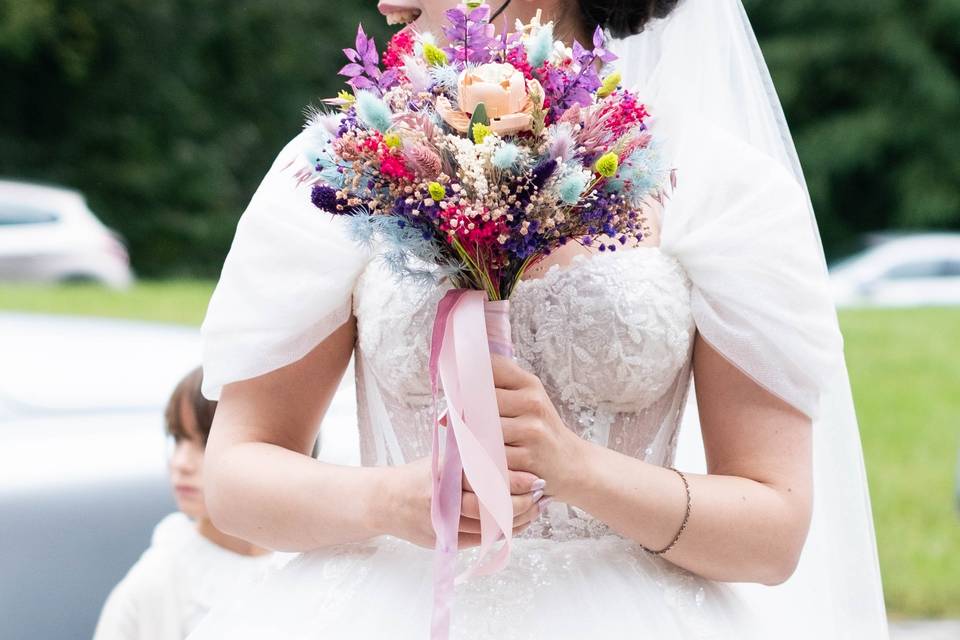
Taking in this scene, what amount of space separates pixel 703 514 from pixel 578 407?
253 mm

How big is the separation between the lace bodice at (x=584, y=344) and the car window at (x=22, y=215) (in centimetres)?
1331

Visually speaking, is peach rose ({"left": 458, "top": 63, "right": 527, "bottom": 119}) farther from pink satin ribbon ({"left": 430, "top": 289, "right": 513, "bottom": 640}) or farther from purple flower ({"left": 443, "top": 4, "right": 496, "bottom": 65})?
pink satin ribbon ({"left": 430, "top": 289, "right": 513, "bottom": 640})

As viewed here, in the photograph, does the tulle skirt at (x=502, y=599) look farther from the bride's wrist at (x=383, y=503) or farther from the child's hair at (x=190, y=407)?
the child's hair at (x=190, y=407)

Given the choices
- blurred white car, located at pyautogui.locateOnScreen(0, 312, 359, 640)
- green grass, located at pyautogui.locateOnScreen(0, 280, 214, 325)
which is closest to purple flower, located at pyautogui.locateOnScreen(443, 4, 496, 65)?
blurred white car, located at pyautogui.locateOnScreen(0, 312, 359, 640)

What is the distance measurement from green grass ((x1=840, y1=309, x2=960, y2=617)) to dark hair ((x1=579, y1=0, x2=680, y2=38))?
13.0 feet

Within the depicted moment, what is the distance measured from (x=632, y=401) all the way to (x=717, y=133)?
1.54 feet

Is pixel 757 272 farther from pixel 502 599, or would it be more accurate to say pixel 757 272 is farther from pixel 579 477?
pixel 502 599

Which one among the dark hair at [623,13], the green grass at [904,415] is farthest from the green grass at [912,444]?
the dark hair at [623,13]

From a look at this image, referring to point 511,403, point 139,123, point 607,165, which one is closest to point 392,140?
point 607,165

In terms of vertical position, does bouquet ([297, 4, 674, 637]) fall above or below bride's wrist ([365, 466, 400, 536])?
above

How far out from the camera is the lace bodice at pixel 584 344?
1.92 metres

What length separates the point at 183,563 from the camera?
2.99 meters

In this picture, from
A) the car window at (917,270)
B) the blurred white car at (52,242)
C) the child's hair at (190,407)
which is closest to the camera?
the child's hair at (190,407)

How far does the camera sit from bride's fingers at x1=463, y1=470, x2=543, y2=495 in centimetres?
166
